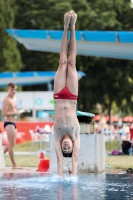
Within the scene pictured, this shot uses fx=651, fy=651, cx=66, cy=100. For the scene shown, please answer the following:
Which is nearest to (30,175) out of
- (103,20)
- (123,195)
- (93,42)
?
(123,195)

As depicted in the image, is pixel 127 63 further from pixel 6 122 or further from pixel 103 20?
pixel 6 122

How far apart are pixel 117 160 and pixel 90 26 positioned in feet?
89.4

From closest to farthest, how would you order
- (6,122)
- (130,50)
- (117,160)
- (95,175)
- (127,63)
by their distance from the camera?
(95,175) → (6,122) → (117,160) → (130,50) → (127,63)

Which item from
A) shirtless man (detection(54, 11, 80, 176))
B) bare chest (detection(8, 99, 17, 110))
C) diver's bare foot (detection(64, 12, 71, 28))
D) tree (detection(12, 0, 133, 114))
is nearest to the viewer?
shirtless man (detection(54, 11, 80, 176))

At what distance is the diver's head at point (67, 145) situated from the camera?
11.1 m

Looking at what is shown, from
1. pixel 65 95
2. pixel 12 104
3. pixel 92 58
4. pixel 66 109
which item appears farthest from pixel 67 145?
pixel 92 58

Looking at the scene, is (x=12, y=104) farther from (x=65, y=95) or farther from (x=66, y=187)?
(x=66, y=187)

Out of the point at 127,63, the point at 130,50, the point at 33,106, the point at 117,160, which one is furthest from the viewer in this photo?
the point at 127,63

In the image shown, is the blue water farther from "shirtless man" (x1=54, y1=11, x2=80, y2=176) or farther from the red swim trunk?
the red swim trunk

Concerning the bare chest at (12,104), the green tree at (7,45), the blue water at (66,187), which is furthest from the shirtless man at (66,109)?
the green tree at (7,45)

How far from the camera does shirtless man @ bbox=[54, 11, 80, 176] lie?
1119cm

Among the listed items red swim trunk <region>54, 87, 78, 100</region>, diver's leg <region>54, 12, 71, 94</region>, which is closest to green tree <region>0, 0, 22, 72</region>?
diver's leg <region>54, 12, 71, 94</region>

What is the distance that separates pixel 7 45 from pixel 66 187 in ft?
114

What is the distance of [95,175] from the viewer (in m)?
12.8
